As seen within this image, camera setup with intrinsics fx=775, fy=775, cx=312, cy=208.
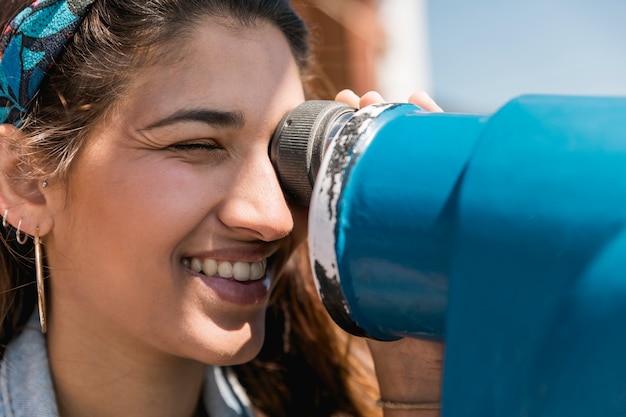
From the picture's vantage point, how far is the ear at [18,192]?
130cm

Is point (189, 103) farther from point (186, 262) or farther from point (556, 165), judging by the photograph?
point (556, 165)

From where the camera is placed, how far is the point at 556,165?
696 millimetres

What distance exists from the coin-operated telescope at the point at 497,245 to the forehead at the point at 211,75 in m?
0.42

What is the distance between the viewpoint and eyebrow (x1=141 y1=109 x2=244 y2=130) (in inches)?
47.6

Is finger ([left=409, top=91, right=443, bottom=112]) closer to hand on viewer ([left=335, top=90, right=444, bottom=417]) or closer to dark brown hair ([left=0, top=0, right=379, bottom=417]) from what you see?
hand on viewer ([left=335, top=90, right=444, bottom=417])

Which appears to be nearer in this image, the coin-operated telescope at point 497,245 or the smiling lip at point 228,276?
the coin-operated telescope at point 497,245

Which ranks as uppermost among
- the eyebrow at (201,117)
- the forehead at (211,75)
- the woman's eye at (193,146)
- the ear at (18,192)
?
the forehead at (211,75)

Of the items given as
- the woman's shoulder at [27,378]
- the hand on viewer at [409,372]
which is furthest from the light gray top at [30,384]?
the hand on viewer at [409,372]

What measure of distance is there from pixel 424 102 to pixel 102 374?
758 mm

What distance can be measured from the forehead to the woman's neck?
0.45 meters

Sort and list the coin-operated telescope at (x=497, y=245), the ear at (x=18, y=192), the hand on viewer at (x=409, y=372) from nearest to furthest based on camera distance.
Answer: the coin-operated telescope at (x=497, y=245) < the ear at (x=18, y=192) < the hand on viewer at (x=409, y=372)

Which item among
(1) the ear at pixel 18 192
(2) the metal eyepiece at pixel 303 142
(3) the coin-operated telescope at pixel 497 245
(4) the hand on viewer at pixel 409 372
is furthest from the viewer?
(4) the hand on viewer at pixel 409 372

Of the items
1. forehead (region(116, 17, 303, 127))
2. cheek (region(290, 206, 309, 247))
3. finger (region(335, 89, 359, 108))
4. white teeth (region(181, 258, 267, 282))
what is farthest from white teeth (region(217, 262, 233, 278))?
finger (region(335, 89, 359, 108))

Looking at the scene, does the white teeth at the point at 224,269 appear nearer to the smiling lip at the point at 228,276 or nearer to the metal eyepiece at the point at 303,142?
the smiling lip at the point at 228,276
